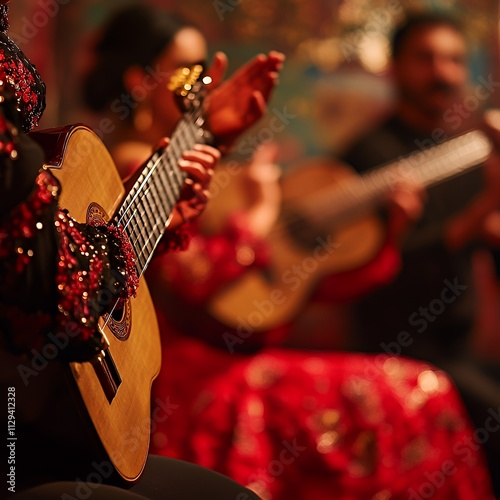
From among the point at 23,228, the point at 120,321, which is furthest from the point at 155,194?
the point at 23,228

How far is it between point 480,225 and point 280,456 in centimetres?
133

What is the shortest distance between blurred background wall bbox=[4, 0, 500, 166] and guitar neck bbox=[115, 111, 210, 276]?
1.60 m

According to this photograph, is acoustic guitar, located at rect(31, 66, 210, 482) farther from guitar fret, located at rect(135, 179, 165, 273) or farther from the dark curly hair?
the dark curly hair

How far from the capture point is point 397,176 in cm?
275

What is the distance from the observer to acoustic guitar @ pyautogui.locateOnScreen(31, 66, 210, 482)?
80 cm

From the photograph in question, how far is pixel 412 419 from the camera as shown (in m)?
2.11

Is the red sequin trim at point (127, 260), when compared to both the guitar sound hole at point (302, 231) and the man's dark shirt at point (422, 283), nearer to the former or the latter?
the guitar sound hole at point (302, 231)

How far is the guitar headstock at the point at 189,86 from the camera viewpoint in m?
1.13

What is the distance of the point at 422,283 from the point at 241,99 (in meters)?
1.80

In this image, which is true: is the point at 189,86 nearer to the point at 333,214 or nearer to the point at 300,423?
the point at 300,423

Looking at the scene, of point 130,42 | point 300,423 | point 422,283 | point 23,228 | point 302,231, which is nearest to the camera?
point 23,228

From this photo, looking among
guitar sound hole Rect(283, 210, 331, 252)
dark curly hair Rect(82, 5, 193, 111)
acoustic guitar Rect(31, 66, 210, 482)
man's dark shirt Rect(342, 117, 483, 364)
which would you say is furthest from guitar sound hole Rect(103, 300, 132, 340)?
man's dark shirt Rect(342, 117, 483, 364)

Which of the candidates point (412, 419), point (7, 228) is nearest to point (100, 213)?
point (7, 228)

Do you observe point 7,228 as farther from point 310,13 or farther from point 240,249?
point 310,13
